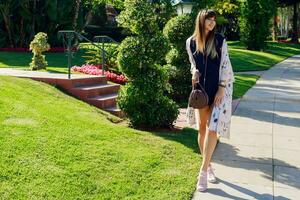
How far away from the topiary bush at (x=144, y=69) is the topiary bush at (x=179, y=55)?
307 cm

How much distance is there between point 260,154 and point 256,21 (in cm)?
2285

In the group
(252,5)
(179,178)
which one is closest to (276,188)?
Answer: (179,178)

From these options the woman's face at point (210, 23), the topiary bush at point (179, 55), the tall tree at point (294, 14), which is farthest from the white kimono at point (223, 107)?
the tall tree at point (294, 14)

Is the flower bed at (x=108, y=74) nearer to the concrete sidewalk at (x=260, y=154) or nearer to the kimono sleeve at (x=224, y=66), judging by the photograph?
the concrete sidewalk at (x=260, y=154)

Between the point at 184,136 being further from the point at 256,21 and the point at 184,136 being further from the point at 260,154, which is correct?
the point at 256,21

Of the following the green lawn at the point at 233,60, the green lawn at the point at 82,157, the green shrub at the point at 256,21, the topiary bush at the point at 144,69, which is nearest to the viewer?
the green lawn at the point at 82,157

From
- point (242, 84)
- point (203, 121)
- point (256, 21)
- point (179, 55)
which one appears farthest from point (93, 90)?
point (256, 21)

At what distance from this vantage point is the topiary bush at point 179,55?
10.8 m

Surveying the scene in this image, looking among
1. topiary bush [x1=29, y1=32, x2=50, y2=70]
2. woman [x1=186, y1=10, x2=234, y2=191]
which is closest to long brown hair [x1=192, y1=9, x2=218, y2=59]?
woman [x1=186, y1=10, x2=234, y2=191]

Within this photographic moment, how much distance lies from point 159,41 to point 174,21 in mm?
3315

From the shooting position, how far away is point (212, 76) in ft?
16.9

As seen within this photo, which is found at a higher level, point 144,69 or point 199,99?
point 144,69

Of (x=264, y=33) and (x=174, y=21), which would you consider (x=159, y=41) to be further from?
(x=264, y=33)

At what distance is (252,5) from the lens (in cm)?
2788
